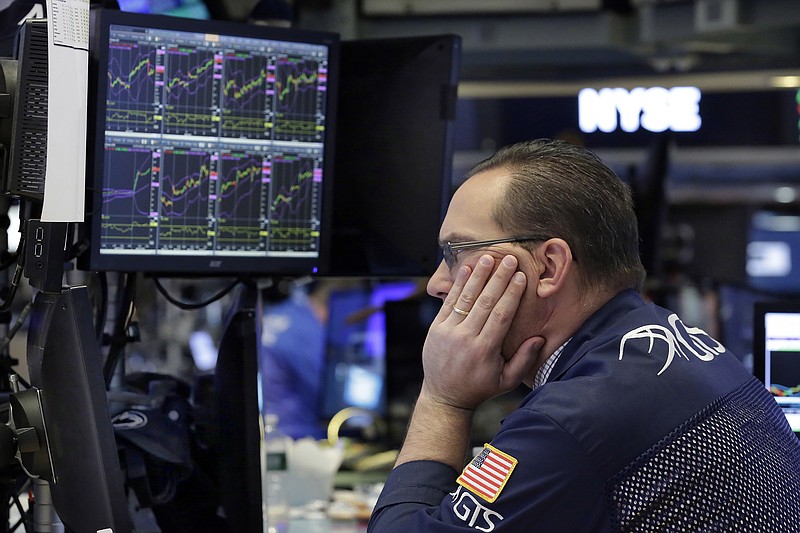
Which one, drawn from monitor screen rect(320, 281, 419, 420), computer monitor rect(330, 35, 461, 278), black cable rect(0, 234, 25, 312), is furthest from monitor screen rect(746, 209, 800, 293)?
black cable rect(0, 234, 25, 312)

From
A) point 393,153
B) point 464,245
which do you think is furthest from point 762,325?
point 464,245

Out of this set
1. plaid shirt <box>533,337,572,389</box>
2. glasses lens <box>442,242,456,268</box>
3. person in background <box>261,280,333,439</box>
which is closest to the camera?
plaid shirt <box>533,337,572,389</box>

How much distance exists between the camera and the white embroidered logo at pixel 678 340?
4.67ft

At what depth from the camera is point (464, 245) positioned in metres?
1.59

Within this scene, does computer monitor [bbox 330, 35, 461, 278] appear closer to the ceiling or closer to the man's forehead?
the man's forehead

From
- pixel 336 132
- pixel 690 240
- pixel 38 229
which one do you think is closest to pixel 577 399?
pixel 38 229

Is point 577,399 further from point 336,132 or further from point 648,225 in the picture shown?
point 648,225

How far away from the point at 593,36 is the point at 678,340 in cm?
375

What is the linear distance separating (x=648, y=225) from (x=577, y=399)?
11.4ft

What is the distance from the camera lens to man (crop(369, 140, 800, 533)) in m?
1.30

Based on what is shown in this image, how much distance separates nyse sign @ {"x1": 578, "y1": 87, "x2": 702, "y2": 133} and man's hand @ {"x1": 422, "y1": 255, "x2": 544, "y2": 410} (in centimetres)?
445

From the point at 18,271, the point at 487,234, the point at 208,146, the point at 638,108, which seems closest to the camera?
the point at 487,234

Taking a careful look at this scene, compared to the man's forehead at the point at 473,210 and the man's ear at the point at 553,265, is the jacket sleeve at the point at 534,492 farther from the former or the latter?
the man's forehead at the point at 473,210

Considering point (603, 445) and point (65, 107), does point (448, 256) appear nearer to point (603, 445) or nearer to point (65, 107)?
point (603, 445)
